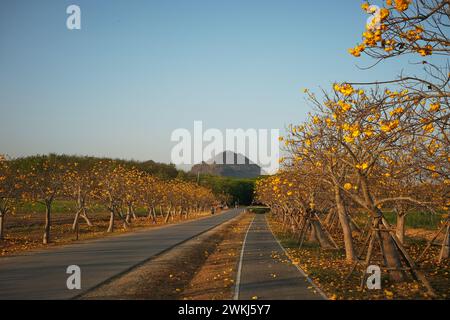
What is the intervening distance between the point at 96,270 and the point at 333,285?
773 cm

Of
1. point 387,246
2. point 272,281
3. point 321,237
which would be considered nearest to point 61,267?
point 272,281

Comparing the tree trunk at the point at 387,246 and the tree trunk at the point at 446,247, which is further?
the tree trunk at the point at 446,247

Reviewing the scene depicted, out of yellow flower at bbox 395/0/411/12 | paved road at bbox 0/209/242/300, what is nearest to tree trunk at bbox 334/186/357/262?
paved road at bbox 0/209/242/300

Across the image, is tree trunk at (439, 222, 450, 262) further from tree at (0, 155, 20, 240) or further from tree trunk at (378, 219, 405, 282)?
tree at (0, 155, 20, 240)

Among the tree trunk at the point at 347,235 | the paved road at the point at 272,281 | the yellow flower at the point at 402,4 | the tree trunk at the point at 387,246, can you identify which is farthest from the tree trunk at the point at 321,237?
the yellow flower at the point at 402,4

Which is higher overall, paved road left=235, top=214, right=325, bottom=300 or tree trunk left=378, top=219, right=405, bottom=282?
tree trunk left=378, top=219, right=405, bottom=282

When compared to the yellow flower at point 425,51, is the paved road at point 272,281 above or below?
below

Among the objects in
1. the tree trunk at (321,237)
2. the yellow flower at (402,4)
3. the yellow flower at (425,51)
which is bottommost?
the tree trunk at (321,237)

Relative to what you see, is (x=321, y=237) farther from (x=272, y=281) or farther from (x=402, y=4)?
(x=402, y=4)

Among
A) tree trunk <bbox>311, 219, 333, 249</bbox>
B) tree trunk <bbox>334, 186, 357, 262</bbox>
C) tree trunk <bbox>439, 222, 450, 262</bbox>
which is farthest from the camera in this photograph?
tree trunk <bbox>311, 219, 333, 249</bbox>

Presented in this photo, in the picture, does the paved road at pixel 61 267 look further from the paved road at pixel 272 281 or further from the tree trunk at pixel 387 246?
the tree trunk at pixel 387 246

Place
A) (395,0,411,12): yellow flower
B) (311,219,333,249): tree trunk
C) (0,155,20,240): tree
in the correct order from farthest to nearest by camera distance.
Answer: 1. (0,155,20,240): tree
2. (311,219,333,249): tree trunk
3. (395,0,411,12): yellow flower

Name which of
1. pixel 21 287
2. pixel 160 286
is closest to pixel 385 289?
pixel 160 286
